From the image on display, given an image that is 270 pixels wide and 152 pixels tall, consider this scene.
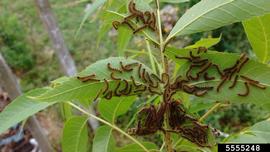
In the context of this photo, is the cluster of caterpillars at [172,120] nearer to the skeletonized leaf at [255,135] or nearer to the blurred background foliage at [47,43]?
the skeletonized leaf at [255,135]

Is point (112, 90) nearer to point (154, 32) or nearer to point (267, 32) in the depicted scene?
point (154, 32)

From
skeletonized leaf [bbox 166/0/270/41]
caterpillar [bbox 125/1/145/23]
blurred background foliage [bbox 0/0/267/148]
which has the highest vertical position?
caterpillar [bbox 125/1/145/23]

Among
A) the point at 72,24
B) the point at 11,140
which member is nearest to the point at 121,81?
the point at 11,140

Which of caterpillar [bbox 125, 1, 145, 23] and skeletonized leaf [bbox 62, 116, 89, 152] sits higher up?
caterpillar [bbox 125, 1, 145, 23]

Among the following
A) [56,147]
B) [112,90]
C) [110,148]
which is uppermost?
[112,90]

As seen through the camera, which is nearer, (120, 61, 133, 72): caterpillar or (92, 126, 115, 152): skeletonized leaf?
(120, 61, 133, 72): caterpillar

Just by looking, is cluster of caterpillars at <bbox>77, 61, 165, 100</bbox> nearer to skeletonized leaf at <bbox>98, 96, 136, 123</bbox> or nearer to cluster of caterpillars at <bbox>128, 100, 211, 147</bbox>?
cluster of caterpillars at <bbox>128, 100, 211, 147</bbox>

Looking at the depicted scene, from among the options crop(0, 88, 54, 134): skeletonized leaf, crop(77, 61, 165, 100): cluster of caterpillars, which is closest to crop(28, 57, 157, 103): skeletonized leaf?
crop(77, 61, 165, 100): cluster of caterpillars

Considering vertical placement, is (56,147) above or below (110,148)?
below

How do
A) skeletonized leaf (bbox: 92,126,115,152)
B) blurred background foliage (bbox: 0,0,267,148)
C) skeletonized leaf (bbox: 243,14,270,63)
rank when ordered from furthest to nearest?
blurred background foliage (bbox: 0,0,267,148) < skeletonized leaf (bbox: 92,126,115,152) < skeletonized leaf (bbox: 243,14,270,63)
